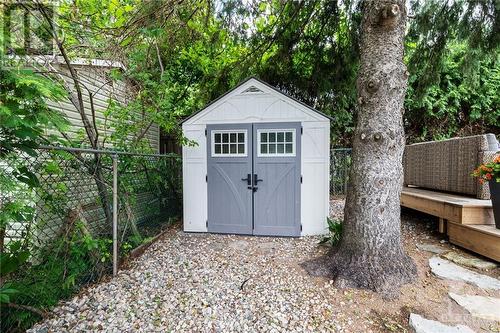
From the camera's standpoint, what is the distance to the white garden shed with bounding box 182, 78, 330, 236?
171 inches

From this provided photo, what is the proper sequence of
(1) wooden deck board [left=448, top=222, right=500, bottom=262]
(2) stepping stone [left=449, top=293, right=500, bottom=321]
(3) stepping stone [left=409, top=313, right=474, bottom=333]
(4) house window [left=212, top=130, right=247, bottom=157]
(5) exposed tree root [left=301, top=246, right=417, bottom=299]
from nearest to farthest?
(3) stepping stone [left=409, top=313, right=474, bottom=333] → (2) stepping stone [left=449, top=293, right=500, bottom=321] → (5) exposed tree root [left=301, top=246, right=417, bottom=299] → (1) wooden deck board [left=448, top=222, right=500, bottom=262] → (4) house window [left=212, top=130, right=247, bottom=157]

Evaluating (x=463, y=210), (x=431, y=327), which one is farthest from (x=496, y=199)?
(x=431, y=327)

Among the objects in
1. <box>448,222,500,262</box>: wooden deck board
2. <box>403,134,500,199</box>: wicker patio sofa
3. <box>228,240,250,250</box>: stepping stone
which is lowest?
<box>228,240,250,250</box>: stepping stone

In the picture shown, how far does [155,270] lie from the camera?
3219 millimetres

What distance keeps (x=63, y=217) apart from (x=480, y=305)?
3881 mm

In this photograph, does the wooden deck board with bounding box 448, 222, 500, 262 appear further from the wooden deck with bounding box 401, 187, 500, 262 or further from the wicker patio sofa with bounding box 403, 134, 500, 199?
the wicker patio sofa with bounding box 403, 134, 500, 199

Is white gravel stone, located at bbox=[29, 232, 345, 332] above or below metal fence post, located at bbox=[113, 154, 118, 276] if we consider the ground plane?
below

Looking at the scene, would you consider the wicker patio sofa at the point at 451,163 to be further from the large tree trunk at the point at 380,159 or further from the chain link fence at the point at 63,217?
the chain link fence at the point at 63,217

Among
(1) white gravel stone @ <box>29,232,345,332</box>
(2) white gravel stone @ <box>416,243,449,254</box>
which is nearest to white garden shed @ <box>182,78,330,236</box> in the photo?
(1) white gravel stone @ <box>29,232,345,332</box>

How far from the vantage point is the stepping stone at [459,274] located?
2600mm

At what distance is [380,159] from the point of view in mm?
2738

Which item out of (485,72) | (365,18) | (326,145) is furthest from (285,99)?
(485,72)

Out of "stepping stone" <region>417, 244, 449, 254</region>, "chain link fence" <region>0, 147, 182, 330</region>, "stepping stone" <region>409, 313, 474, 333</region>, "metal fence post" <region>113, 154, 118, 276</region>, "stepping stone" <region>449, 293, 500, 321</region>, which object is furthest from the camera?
"stepping stone" <region>417, 244, 449, 254</region>

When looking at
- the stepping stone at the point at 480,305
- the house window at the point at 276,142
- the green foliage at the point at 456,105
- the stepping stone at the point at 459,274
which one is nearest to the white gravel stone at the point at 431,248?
the stepping stone at the point at 459,274
